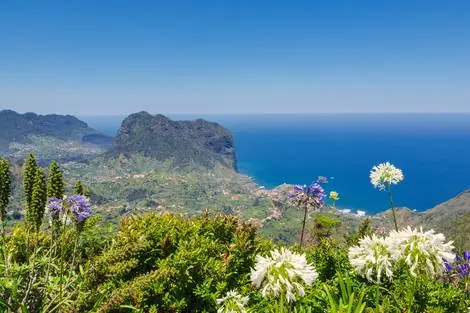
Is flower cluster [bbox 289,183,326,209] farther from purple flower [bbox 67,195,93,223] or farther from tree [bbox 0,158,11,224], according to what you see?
tree [bbox 0,158,11,224]

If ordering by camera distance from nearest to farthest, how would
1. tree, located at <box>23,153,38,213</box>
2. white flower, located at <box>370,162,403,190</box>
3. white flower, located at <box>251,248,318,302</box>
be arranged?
white flower, located at <box>251,248,318,302</box>
tree, located at <box>23,153,38,213</box>
white flower, located at <box>370,162,403,190</box>

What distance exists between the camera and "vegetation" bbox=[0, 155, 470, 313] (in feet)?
12.4

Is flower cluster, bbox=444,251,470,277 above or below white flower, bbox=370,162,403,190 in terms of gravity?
below

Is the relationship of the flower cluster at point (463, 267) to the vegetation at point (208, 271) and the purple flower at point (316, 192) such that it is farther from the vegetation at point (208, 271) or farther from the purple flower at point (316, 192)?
the purple flower at point (316, 192)

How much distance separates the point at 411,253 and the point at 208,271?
2.89 meters

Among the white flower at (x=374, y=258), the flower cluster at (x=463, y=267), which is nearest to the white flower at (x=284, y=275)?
the white flower at (x=374, y=258)

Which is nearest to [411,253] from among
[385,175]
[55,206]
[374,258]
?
[374,258]

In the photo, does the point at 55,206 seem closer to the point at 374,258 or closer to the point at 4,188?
the point at 4,188

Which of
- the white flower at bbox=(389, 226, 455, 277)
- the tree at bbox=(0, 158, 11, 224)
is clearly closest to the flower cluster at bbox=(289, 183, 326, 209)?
the white flower at bbox=(389, 226, 455, 277)

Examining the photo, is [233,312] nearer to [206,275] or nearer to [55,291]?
[206,275]

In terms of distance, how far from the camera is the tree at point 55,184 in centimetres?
520

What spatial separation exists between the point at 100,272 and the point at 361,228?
6776 millimetres

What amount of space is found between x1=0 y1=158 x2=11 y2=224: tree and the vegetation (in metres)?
0.02

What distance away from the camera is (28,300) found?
200 inches
